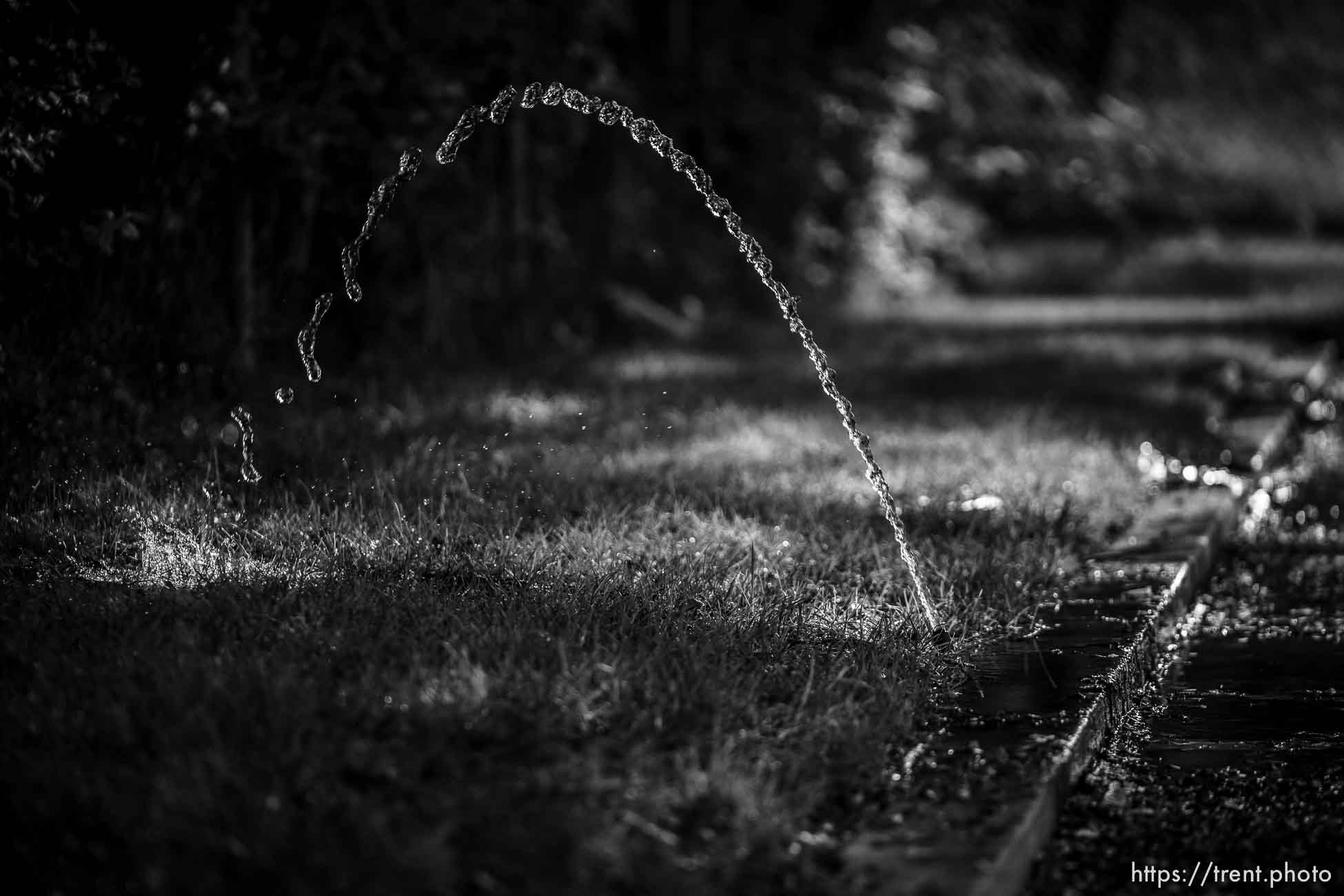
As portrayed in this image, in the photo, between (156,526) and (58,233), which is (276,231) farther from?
(156,526)

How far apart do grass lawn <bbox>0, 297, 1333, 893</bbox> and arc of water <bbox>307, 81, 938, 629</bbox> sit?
0.13 meters

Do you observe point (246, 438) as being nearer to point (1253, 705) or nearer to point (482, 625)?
point (482, 625)

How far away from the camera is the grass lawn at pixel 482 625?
9.32ft

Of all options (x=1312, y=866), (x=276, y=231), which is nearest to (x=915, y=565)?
(x=1312, y=866)

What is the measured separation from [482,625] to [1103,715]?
147cm

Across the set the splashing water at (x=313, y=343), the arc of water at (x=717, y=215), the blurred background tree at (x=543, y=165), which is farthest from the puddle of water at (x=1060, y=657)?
the splashing water at (x=313, y=343)

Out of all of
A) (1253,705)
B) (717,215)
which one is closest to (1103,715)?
(1253,705)

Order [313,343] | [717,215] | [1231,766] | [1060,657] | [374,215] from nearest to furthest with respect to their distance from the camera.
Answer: [1231,766]
[1060,657]
[717,215]
[313,343]
[374,215]

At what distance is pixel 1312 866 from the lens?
314 centimetres

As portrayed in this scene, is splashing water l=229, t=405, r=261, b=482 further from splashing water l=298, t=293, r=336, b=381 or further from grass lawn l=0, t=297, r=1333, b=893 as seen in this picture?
splashing water l=298, t=293, r=336, b=381

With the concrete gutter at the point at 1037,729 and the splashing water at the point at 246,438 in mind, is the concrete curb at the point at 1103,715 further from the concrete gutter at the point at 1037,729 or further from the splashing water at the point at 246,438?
the splashing water at the point at 246,438

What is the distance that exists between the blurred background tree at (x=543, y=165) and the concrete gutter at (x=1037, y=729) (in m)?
3.39

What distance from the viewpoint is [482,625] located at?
3.87 meters

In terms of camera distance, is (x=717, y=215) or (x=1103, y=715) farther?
(x=717, y=215)
